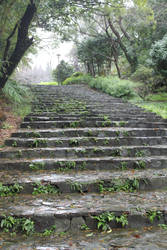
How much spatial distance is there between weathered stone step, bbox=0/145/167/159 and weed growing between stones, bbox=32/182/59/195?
3.37ft

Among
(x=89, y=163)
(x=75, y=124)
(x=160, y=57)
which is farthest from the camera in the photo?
(x=160, y=57)

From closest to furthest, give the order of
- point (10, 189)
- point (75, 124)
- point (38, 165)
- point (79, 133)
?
point (10, 189), point (38, 165), point (79, 133), point (75, 124)

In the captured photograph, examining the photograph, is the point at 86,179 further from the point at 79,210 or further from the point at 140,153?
the point at 140,153

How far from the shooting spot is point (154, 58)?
9.79 meters

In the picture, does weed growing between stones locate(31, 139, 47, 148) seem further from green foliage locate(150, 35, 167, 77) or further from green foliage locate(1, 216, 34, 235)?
green foliage locate(150, 35, 167, 77)

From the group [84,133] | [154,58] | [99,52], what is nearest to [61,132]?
[84,133]

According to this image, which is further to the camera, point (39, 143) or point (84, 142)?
point (84, 142)

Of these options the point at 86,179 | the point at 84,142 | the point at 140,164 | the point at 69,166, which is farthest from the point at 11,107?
the point at 140,164

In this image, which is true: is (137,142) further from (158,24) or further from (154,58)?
(158,24)

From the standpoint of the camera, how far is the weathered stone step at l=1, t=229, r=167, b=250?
7.70ft

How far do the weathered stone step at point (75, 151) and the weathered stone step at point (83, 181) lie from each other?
0.56 metres

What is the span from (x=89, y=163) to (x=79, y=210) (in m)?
1.34

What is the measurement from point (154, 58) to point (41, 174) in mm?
8097

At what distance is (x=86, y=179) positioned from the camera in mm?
3533
